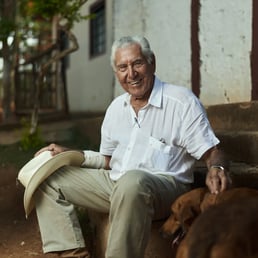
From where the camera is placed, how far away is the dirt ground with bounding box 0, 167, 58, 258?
4.95 metres

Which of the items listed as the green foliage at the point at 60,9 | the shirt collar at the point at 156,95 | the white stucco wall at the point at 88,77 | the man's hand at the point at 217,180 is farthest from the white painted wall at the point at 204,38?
the white stucco wall at the point at 88,77

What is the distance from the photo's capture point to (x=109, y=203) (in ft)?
12.8

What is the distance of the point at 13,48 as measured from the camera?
9.76m

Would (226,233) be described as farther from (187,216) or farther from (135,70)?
(135,70)

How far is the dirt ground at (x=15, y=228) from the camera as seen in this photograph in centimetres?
495

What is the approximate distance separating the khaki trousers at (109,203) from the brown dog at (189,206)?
0.15m

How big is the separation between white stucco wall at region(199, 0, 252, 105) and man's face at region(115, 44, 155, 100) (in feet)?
5.97

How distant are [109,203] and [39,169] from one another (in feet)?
1.63

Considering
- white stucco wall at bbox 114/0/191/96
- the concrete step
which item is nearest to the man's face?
the concrete step

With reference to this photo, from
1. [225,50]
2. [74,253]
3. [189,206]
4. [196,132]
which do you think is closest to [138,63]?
[196,132]

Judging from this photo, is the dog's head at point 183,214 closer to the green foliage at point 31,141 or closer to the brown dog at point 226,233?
the brown dog at point 226,233

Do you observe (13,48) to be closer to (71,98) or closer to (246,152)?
(71,98)

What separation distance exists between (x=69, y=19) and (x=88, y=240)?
389 cm

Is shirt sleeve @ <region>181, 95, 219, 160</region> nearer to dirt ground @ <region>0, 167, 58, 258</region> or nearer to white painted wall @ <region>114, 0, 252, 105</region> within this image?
dirt ground @ <region>0, 167, 58, 258</region>
